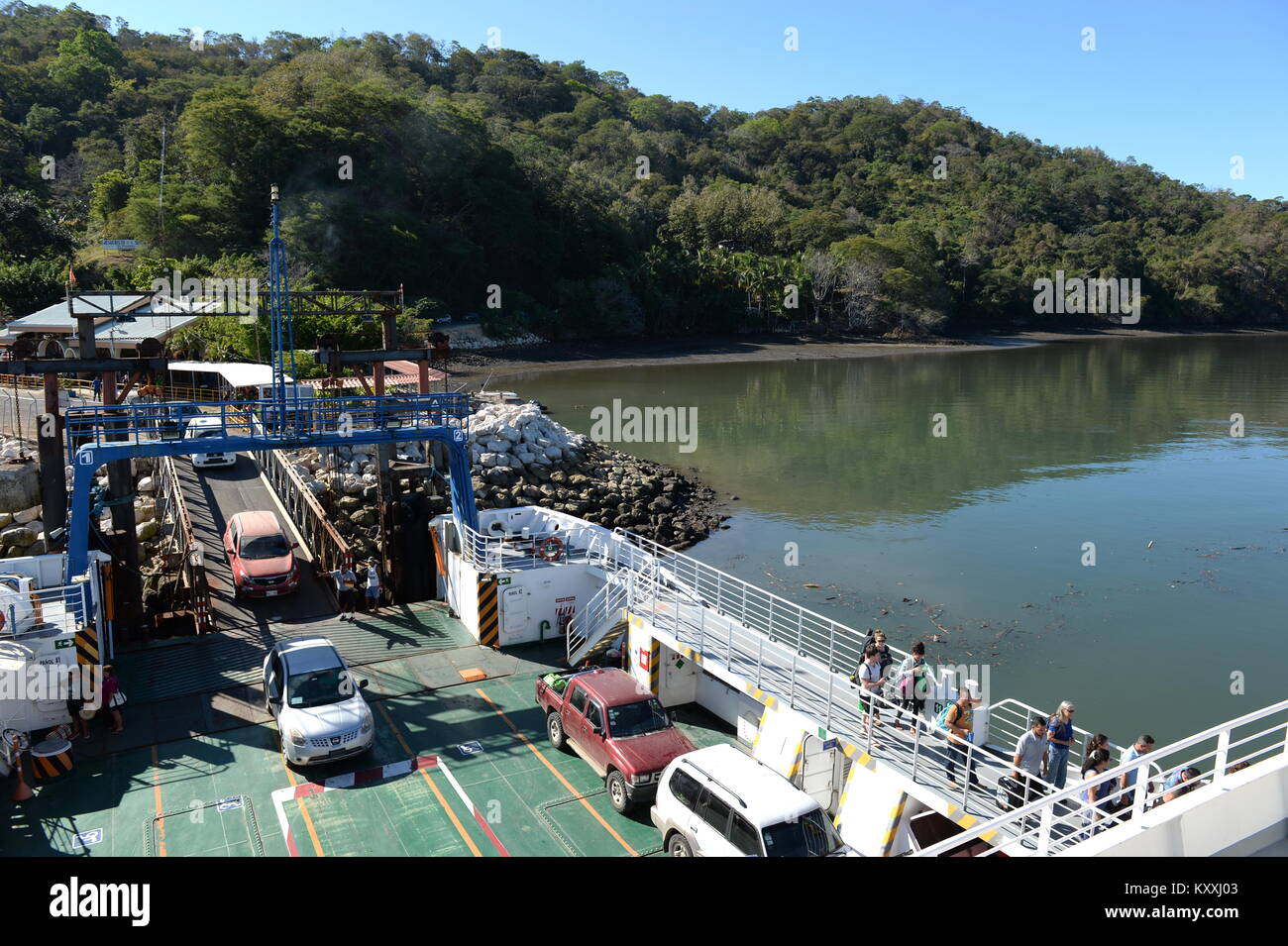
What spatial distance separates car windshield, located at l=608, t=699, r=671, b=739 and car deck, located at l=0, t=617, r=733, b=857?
0.94 m

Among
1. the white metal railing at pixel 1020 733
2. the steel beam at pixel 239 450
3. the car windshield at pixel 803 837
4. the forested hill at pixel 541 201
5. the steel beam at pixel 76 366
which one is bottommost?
the white metal railing at pixel 1020 733

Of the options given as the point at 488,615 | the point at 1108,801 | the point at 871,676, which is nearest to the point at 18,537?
the point at 488,615

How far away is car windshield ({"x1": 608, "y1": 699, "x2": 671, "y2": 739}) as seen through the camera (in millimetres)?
→ 12656

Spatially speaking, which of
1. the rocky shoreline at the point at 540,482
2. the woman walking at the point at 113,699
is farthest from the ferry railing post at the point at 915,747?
the rocky shoreline at the point at 540,482

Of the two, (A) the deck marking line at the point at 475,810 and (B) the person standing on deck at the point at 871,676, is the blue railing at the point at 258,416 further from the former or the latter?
(B) the person standing on deck at the point at 871,676

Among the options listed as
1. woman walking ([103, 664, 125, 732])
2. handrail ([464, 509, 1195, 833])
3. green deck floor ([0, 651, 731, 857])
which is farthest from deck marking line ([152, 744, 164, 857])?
handrail ([464, 509, 1195, 833])

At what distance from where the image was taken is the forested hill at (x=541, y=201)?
66.4 meters

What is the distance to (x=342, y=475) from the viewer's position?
96.3ft

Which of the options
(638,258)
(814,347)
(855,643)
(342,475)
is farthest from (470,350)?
(855,643)

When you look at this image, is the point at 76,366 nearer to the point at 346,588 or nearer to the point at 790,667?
the point at 346,588

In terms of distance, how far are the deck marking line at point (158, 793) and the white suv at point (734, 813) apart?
20.6 ft

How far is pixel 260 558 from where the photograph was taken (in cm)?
1992

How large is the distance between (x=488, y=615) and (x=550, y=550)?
5.80ft

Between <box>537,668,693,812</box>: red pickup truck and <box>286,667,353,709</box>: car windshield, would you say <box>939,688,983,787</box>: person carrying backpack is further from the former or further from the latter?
<box>286,667,353,709</box>: car windshield
